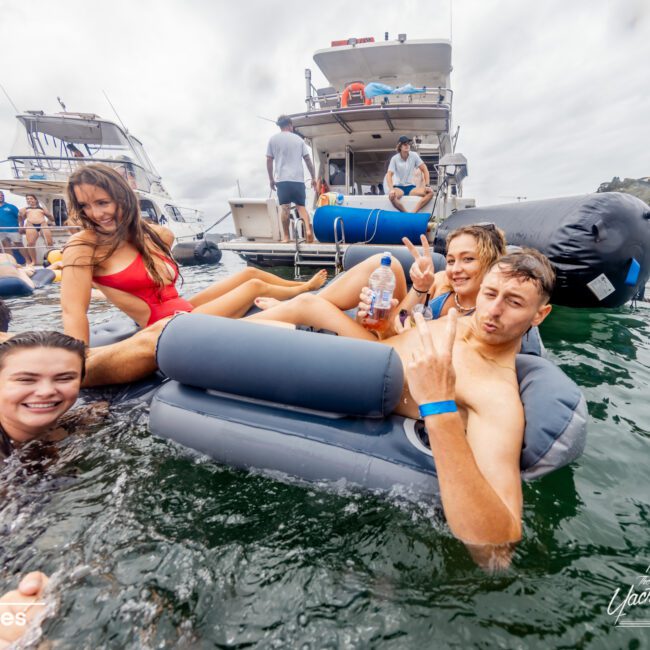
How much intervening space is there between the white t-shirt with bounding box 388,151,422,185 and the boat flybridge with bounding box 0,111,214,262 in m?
7.03

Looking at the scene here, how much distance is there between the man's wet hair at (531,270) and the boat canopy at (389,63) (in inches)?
469

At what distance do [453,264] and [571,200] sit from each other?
2.66m

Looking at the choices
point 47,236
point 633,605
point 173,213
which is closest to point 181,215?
point 173,213

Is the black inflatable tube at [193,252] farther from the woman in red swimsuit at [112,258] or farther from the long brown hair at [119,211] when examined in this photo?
the long brown hair at [119,211]

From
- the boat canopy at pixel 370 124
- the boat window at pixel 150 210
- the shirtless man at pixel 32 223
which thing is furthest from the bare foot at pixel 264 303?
the boat window at pixel 150 210

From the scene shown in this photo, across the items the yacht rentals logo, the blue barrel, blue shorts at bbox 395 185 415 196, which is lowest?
the yacht rentals logo

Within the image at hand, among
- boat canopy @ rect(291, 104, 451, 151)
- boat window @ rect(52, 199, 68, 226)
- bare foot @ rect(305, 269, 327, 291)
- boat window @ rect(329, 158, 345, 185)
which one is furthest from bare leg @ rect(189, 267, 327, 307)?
boat window @ rect(52, 199, 68, 226)

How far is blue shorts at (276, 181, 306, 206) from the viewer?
668 cm

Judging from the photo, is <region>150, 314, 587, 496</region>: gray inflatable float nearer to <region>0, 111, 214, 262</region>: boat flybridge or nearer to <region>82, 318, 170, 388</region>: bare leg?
<region>82, 318, 170, 388</region>: bare leg

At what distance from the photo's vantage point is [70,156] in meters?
13.2

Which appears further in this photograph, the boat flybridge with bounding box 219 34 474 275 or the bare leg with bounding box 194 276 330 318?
the boat flybridge with bounding box 219 34 474 275

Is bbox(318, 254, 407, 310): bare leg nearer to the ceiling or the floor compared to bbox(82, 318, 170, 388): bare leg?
nearer to the ceiling

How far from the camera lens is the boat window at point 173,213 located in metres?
14.9

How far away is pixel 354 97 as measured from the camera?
9.41m
